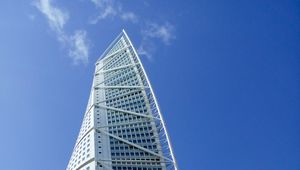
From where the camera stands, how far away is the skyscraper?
87.9 m

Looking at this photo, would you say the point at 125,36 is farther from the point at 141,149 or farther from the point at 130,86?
the point at 141,149

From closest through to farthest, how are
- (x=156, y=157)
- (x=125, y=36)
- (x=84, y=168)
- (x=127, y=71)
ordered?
1. (x=84, y=168)
2. (x=156, y=157)
3. (x=127, y=71)
4. (x=125, y=36)

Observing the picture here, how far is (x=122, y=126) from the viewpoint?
98062 mm

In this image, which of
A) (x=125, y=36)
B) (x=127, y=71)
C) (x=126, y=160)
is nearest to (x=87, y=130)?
(x=126, y=160)

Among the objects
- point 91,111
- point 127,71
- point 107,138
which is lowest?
point 107,138

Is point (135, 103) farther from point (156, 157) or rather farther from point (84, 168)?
point (84, 168)

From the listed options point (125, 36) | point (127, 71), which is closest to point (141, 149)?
point (127, 71)

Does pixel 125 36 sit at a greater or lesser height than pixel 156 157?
greater

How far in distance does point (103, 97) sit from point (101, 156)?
83.0ft

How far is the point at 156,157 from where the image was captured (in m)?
90.8

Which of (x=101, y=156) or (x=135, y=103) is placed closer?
(x=101, y=156)

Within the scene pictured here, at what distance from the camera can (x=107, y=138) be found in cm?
9206

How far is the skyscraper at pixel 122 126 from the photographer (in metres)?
87.9

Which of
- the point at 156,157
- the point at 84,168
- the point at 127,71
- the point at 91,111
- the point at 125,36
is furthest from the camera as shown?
the point at 125,36
